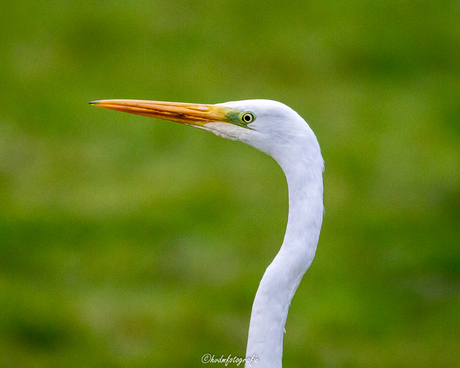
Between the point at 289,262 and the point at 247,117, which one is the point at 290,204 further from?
the point at 247,117

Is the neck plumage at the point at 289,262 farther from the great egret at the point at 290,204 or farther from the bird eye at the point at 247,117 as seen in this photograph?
the bird eye at the point at 247,117

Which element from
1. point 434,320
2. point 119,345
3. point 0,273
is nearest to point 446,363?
point 434,320

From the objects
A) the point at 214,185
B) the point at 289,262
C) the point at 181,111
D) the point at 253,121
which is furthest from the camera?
the point at 214,185

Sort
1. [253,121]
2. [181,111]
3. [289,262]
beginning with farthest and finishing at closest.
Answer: [181,111] < [253,121] < [289,262]

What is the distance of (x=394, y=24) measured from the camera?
919cm

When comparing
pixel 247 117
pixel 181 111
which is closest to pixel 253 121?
pixel 247 117

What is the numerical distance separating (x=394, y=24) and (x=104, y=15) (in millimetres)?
3782

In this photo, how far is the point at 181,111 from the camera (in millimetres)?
2541

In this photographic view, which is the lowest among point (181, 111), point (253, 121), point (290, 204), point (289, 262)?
point (289, 262)

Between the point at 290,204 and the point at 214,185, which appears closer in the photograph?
the point at 290,204

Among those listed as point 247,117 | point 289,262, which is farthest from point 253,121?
point 289,262

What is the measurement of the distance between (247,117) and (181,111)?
0.26m

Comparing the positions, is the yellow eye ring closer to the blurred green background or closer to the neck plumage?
the neck plumage

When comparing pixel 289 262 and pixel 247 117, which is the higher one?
pixel 247 117
